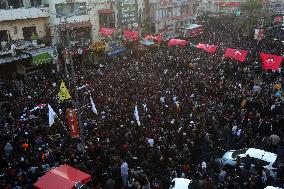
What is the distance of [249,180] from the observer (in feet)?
43.0

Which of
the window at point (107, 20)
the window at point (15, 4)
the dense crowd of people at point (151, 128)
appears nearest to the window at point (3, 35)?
the window at point (15, 4)

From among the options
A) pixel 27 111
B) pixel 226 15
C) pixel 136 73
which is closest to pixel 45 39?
pixel 136 73

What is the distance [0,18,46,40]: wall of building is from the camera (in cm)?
3408

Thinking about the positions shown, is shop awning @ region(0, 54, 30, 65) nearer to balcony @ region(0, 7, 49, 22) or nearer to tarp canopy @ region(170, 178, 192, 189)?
balcony @ region(0, 7, 49, 22)

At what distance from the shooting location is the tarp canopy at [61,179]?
1138 centimetres

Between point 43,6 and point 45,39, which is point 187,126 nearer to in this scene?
point 45,39

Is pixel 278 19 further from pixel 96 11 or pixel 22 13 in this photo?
pixel 22 13

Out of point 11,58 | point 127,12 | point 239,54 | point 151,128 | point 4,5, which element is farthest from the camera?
point 127,12

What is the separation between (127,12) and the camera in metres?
44.3

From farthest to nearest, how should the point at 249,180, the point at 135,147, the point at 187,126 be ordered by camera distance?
the point at 187,126
the point at 135,147
the point at 249,180

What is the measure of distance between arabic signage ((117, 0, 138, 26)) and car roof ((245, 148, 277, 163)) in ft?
101

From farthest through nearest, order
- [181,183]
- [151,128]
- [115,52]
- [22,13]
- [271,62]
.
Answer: [115,52], [22,13], [271,62], [151,128], [181,183]

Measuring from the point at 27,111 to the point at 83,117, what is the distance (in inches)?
131

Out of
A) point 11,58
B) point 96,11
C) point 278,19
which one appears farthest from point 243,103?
point 278,19
